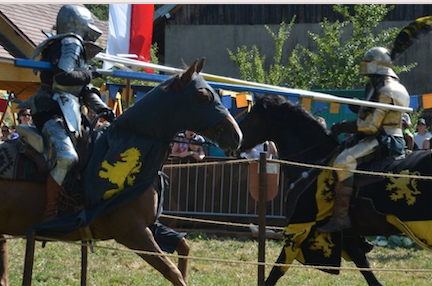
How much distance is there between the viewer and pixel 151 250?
5.57 m

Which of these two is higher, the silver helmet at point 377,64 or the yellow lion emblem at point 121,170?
the silver helmet at point 377,64

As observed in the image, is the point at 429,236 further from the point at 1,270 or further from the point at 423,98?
the point at 423,98

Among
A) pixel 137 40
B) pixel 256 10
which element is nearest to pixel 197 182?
pixel 137 40

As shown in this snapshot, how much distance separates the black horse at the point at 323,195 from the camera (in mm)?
6789

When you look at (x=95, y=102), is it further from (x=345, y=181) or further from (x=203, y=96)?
(x=345, y=181)

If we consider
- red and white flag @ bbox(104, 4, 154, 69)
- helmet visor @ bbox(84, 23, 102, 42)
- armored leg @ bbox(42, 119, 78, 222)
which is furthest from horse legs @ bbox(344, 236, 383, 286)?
red and white flag @ bbox(104, 4, 154, 69)

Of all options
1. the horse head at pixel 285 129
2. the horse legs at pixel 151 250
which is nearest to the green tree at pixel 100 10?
the horse head at pixel 285 129

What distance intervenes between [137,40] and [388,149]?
5117 mm

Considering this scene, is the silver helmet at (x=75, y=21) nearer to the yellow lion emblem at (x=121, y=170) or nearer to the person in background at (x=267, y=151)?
the yellow lion emblem at (x=121, y=170)

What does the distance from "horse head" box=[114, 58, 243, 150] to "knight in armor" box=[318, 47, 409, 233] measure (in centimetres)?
177

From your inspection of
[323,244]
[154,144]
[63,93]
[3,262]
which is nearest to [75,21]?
[63,93]

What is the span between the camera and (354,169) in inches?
275

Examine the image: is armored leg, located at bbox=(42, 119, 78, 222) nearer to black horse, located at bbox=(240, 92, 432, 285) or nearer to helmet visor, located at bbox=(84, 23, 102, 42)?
helmet visor, located at bbox=(84, 23, 102, 42)

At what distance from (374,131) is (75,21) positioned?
2.92 meters
